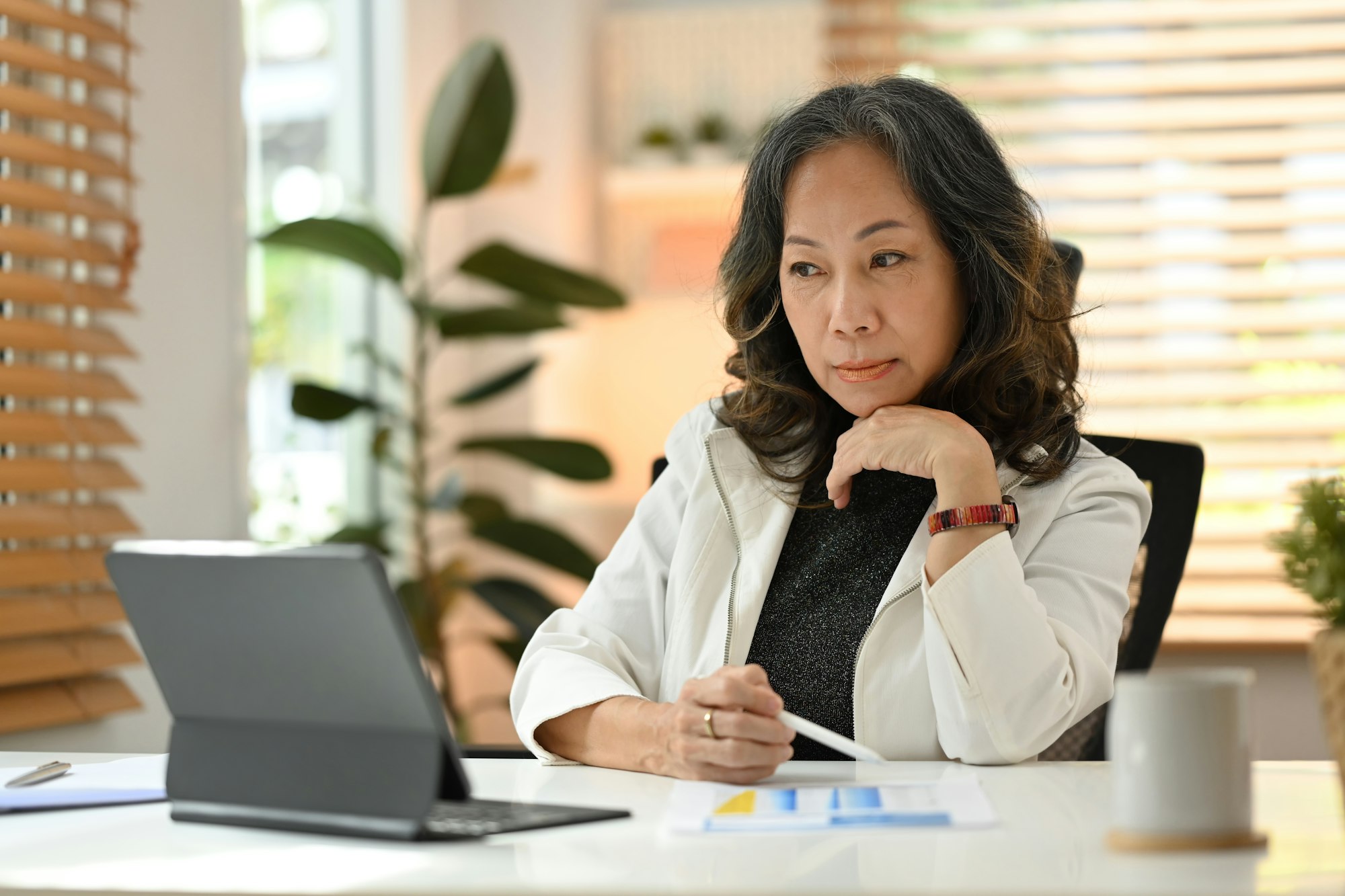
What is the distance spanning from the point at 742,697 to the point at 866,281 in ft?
1.62

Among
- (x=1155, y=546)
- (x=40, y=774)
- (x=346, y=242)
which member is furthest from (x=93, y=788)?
(x=346, y=242)

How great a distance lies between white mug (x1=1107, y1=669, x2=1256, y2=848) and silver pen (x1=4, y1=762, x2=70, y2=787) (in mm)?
829

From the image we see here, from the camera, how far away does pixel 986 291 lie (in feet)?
4.47

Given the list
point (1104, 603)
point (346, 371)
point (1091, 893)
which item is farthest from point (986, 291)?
point (346, 371)

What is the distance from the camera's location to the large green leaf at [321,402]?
2320mm

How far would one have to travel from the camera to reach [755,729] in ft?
3.18

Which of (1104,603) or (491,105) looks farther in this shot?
(491,105)

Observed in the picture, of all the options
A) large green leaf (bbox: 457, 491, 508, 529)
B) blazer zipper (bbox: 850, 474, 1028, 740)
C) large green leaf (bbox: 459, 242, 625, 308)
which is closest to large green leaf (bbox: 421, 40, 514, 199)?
large green leaf (bbox: 459, 242, 625, 308)

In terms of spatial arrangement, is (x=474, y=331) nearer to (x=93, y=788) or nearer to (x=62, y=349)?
(x=62, y=349)

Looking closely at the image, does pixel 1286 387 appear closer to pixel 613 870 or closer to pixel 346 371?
pixel 346 371

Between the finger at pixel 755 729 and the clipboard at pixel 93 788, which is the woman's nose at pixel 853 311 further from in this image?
the clipboard at pixel 93 788

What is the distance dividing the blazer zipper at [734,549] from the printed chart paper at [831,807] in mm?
344

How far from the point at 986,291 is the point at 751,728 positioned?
0.61 meters

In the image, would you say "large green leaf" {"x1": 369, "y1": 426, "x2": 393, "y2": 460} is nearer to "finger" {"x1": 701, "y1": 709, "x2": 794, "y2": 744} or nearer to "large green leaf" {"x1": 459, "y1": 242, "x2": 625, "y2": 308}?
"large green leaf" {"x1": 459, "y1": 242, "x2": 625, "y2": 308}
